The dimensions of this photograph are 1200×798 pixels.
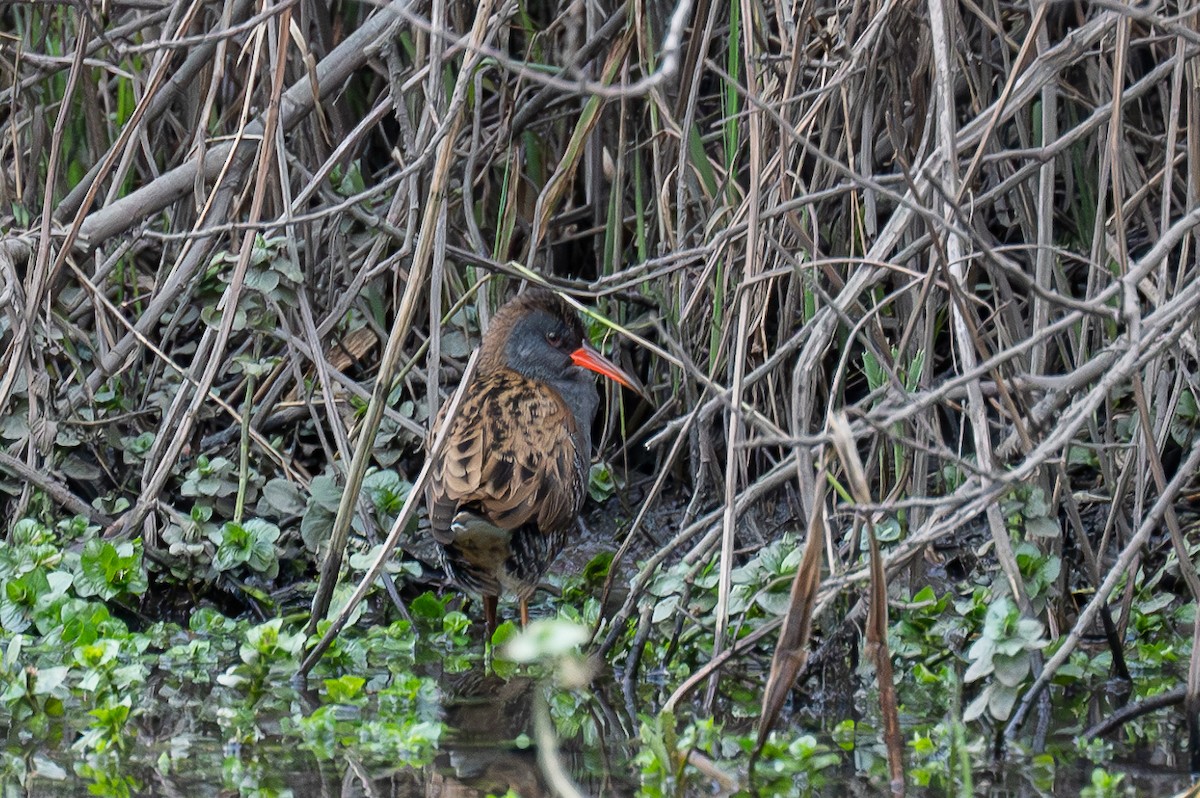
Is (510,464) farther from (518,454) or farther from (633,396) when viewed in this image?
(633,396)

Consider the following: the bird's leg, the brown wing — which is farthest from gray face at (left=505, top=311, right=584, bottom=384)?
the bird's leg

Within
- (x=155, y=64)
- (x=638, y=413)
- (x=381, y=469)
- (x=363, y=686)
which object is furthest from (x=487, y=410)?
(x=155, y=64)

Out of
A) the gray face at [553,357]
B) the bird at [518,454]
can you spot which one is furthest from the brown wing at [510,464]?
the gray face at [553,357]

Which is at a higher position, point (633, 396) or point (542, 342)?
point (542, 342)

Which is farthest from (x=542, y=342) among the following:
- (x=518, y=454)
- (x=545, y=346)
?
(x=518, y=454)

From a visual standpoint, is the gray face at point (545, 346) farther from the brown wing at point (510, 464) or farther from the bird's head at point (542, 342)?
the brown wing at point (510, 464)

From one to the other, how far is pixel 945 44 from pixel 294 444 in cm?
250

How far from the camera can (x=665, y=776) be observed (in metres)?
2.77

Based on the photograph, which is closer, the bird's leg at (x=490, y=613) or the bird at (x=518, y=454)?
the bird at (x=518, y=454)

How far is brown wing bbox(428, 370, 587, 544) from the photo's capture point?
4027 millimetres

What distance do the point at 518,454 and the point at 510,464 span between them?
5 centimetres

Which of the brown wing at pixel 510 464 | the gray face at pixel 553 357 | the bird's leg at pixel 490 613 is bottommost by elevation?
the bird's leg at pixel 490 613

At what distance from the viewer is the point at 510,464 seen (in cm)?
413

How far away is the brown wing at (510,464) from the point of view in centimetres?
403
